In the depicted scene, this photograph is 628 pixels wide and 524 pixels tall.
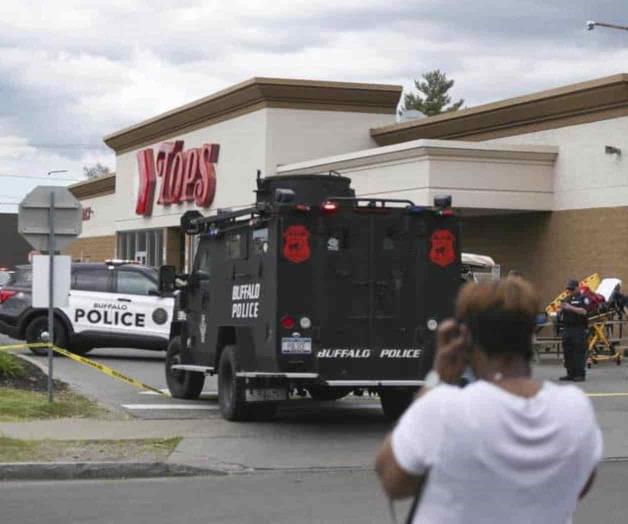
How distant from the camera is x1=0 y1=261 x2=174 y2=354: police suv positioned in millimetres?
24531

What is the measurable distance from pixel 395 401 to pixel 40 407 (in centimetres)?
431

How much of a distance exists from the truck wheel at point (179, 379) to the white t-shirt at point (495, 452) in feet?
46.3

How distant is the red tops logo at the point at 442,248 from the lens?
14.3m

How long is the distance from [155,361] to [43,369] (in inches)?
208

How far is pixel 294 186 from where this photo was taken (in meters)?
14.7

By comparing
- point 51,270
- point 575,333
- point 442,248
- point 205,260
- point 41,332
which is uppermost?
point 442,248

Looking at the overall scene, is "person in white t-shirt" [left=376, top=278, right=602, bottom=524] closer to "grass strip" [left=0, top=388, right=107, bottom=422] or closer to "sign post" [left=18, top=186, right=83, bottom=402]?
"grass strip" [left=0, top=388, right=107, bottom=422]

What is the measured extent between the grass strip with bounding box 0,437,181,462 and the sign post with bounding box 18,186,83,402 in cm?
312

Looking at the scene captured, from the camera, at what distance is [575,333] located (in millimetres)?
21062

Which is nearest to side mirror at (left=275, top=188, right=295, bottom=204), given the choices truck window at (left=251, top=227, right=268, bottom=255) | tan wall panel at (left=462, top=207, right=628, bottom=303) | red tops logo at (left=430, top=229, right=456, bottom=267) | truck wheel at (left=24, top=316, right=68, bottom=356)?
truck window at (left=251, top=227, right=268, bottom=255)

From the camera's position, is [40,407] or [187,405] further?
[187,405]

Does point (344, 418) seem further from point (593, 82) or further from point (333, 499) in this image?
point (593, 82)

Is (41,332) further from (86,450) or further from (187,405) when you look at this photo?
(86,450)

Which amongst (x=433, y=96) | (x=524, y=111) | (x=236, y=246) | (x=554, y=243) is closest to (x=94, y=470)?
(x=236, y=246)
